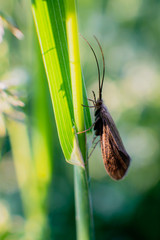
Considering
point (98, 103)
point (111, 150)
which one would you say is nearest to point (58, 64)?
point (111, 150)

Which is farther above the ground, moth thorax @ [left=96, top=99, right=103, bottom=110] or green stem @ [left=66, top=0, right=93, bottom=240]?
moth thorax @ [left=96, top=99, right=103, bottom=110]

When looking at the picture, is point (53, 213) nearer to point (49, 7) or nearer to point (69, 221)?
point (69, 221)

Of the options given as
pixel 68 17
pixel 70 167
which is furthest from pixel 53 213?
pixel 68 17

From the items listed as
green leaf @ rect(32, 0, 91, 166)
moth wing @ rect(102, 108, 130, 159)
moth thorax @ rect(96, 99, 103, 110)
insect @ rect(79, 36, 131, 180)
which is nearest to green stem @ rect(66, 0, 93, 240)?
green leaf @ rect(32, 0, 91, 166)

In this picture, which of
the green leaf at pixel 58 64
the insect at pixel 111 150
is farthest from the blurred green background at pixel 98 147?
the green leaf at pixel 58 64

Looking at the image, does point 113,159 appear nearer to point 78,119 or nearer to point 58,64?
point 78,119

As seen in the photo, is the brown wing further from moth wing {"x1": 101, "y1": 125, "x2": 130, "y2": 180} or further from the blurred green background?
the blurred green background
